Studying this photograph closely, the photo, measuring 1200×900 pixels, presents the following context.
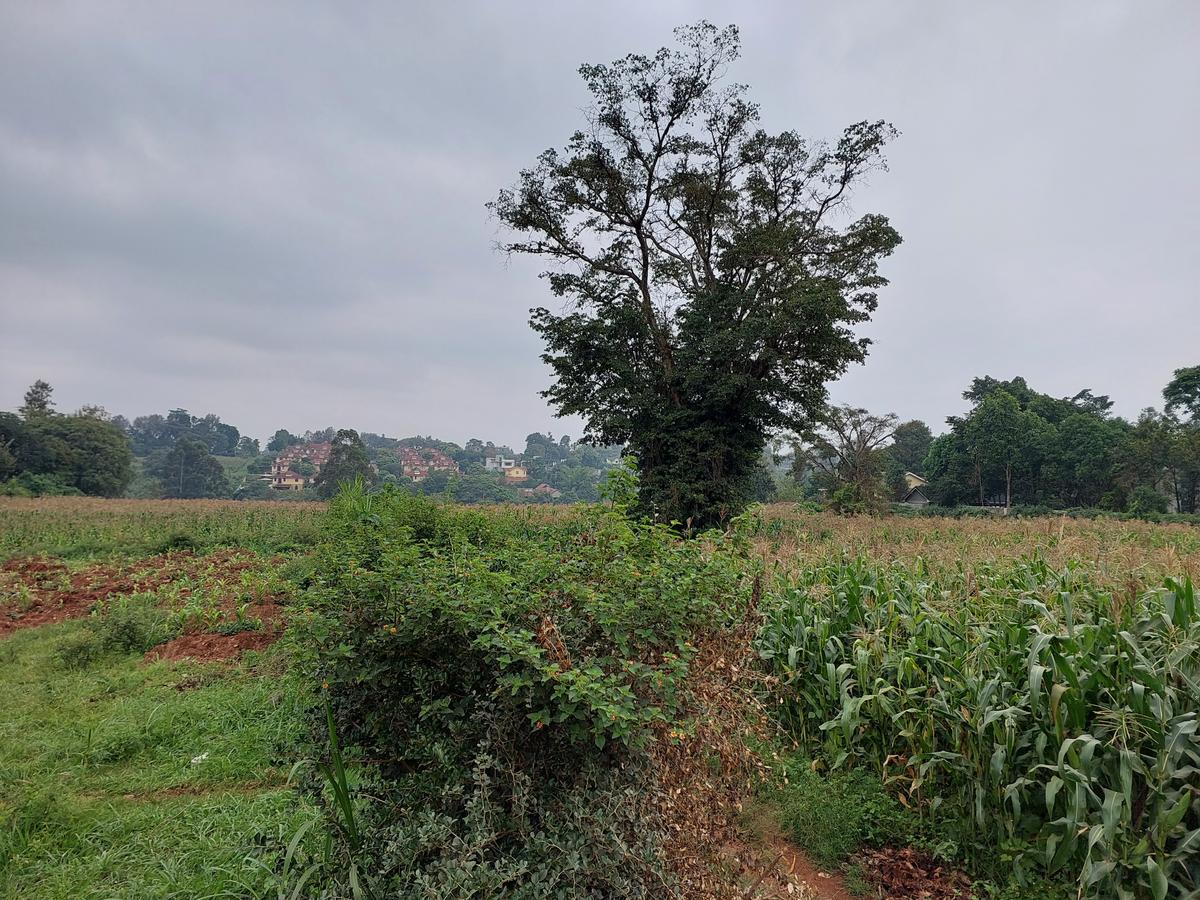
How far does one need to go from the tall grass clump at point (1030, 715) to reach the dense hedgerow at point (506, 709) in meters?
1.85

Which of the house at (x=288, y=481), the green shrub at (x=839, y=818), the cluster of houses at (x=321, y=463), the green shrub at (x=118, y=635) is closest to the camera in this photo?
the green shrub at (x=839, y=818)

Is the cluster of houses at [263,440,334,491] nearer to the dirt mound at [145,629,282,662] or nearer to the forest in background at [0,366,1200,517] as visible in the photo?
the forest in background at [0,366,1200,517]

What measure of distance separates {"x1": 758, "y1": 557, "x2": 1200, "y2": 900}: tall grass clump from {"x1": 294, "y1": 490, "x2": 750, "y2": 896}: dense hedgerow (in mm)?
1847

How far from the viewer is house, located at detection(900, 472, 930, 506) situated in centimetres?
4647

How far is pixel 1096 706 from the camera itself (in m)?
2.76

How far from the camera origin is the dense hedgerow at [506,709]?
1647 millimetres

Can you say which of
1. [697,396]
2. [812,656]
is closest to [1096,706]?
[812,656]

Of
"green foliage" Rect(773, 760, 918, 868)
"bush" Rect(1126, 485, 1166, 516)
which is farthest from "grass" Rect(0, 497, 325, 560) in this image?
"bush" Rect(1126, 485, 1166, 516)

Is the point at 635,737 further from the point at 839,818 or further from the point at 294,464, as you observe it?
the point at 294,464

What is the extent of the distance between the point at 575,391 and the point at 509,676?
14989 millimetres

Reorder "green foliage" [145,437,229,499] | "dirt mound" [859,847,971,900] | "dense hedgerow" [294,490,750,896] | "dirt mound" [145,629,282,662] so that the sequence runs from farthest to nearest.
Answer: "green foliage" [145,437,229,499]
"dirt mound" [145,629,282,662]
"dirt mound" [859,847,971,900]
"dense hedgerow" [294,490,750,896]

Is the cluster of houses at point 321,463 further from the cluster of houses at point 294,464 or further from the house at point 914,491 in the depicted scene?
the house at point 914,491

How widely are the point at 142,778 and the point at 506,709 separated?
9.66 ft

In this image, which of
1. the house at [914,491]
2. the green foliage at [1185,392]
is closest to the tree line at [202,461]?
the house at [914,491]
